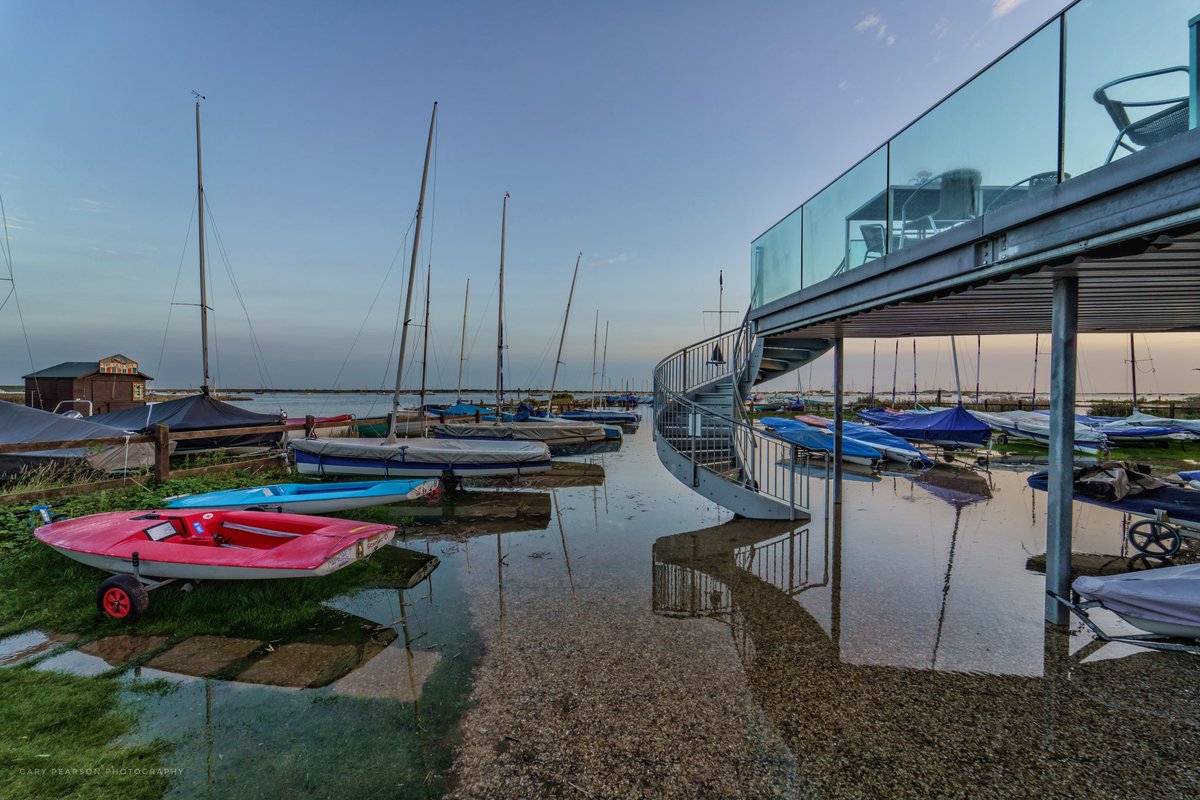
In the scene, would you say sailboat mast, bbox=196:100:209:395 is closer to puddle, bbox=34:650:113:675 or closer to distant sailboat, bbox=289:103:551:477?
distant sailboat, bbox=289:103:551:477

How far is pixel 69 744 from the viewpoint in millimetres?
2943

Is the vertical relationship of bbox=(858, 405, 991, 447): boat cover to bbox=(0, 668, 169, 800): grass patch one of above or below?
above

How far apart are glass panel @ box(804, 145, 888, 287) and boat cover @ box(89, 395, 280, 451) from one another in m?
14.7

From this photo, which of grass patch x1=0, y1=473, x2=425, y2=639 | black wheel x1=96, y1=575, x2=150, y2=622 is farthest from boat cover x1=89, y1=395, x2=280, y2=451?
black wheel x1=96, y1=575, x2=150, y2=622

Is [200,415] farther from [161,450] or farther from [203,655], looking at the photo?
[203,655]

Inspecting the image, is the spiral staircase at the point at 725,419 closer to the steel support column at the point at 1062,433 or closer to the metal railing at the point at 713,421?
the metal railing at the point at 713,421

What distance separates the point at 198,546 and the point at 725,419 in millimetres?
7597

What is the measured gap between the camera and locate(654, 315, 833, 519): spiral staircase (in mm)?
8648

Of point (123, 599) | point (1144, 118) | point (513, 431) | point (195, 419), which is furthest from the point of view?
point (513, 431)

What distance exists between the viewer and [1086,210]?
12.3 ft

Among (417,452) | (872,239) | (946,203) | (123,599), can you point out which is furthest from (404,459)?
(946,203)

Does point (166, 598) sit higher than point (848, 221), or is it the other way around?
point (848, 221)

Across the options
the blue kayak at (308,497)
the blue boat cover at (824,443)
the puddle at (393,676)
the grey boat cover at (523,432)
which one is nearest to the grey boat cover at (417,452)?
the blue kayak at (308,497)

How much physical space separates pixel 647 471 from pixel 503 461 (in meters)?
5.49
